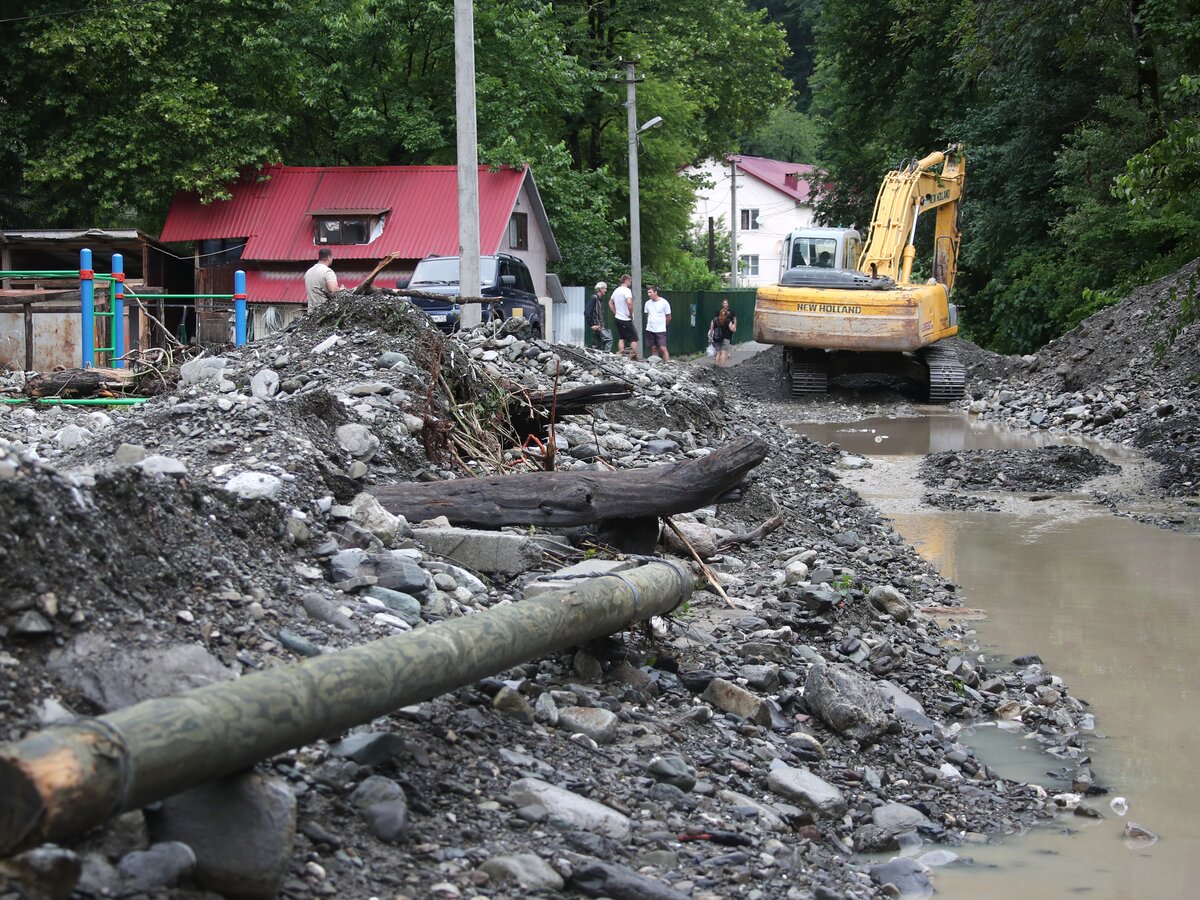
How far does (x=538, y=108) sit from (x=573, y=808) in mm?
29364

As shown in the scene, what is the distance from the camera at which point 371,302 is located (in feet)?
32.5

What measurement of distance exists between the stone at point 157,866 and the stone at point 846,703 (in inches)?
124

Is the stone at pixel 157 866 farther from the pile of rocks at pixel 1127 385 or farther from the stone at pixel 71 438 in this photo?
the pile of rocks at pixel 1127 385

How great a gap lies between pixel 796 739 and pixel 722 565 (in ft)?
10.1

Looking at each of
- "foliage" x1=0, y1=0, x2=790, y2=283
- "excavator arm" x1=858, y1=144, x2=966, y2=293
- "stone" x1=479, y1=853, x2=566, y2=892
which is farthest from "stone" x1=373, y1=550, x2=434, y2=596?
"foliage" x1=0, y1=0, x2=790, y2=283

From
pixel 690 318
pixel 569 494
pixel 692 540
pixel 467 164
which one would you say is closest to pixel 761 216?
pixel 690 318

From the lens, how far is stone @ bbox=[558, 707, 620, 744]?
4926 mm

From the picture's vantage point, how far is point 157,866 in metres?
3.22

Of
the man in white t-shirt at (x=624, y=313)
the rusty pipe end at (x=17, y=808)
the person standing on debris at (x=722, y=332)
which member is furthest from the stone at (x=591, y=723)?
the person standing on debris at (x=722, y=332)

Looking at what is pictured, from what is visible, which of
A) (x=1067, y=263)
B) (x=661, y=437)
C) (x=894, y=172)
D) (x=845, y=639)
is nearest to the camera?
(x=845, y=639)

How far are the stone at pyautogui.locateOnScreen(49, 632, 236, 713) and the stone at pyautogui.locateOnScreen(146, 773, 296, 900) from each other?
23.1 inches

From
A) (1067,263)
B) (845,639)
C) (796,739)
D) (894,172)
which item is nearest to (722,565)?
(845,639)

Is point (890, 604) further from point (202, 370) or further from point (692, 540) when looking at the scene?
point (202, 370)

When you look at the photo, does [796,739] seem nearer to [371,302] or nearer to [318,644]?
[318,644]
